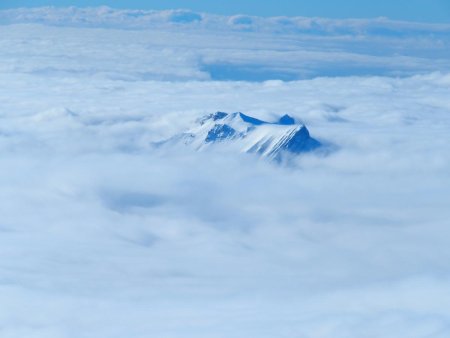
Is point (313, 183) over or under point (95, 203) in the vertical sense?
over

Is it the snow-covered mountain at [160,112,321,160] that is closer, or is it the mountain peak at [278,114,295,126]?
the snow-covered mountain at [160,112,321,160]

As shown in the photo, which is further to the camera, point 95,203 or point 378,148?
point 378,148

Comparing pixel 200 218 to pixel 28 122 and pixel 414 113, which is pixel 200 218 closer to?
pixel 28 122

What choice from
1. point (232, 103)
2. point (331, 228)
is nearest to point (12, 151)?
point (331, 228)

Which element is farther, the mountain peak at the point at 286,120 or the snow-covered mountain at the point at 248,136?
the mountain peak at the point at 286,120

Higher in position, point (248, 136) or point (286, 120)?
point (286, 120)

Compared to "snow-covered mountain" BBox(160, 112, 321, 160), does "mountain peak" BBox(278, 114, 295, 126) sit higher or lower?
higher

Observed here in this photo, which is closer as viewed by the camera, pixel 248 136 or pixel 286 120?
pixel 248 136

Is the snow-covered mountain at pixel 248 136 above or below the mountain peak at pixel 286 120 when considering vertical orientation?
below
